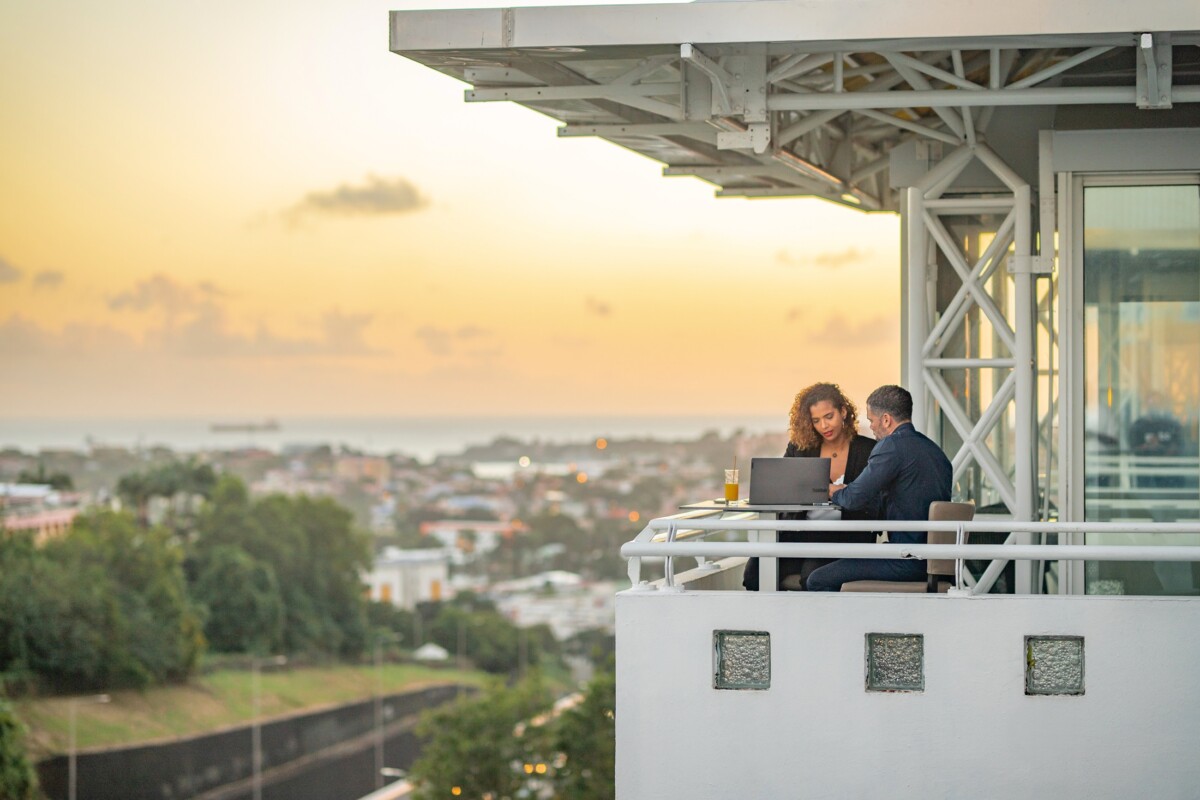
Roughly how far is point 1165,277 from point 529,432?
113m

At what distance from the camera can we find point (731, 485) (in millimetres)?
8523

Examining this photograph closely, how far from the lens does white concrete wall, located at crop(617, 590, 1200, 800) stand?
6785 mm

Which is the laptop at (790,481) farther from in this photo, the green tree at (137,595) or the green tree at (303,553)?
the green tree at (303,553)

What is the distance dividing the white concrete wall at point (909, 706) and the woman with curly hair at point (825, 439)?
1.41 metres

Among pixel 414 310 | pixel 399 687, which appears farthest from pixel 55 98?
pixel 399 687

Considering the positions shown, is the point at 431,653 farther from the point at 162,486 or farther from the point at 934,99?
the point at 934,99

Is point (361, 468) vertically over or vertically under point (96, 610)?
over

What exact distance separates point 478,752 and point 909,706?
49.3 m

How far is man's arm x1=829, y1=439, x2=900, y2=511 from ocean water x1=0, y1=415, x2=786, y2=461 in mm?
82517

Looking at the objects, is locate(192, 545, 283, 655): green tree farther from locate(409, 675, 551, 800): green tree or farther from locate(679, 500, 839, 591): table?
locate(679, 500, 839, 591): table

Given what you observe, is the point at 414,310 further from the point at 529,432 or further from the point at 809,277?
the point at 529,432

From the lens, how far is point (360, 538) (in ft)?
314

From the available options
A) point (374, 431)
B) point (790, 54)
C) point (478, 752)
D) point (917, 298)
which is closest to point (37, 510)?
point (374, 431)

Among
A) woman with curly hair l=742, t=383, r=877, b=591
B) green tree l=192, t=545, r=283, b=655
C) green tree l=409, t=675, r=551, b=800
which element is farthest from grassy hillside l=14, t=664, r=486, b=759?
woman with curly hair l=742, t=383, r=877, b=591
